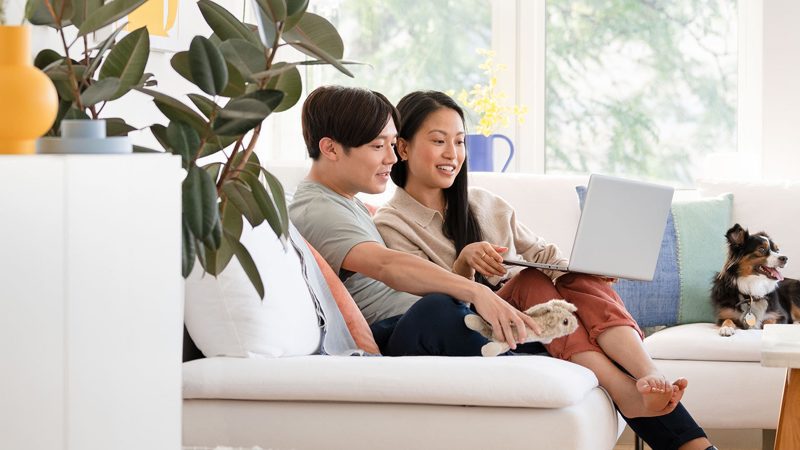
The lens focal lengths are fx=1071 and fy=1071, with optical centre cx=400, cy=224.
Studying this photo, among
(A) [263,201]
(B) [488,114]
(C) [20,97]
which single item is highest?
(B) [488,114]

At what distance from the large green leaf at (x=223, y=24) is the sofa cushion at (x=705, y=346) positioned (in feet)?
6.44

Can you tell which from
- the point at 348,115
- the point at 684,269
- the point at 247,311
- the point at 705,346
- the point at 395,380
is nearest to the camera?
the point at 395,380

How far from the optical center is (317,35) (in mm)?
1836

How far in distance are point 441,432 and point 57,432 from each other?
1088mm

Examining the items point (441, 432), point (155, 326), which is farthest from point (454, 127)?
point (155, 326)

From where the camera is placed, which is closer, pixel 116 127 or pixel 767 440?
pixel 116 127

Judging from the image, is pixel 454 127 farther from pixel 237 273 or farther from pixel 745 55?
pixel 745 55

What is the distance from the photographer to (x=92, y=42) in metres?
2.73

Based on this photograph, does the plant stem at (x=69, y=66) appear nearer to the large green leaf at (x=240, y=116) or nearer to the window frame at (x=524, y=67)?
the large green leaf at (x=240, y=116)

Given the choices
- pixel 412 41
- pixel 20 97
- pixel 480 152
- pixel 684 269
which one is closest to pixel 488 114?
pixel 480 152

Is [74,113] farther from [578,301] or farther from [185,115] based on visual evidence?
[578,301]

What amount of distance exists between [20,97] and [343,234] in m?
1.50

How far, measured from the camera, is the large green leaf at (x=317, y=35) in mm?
1816

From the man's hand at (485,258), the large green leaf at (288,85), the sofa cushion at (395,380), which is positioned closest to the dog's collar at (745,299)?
the man's hand at (485,258)
